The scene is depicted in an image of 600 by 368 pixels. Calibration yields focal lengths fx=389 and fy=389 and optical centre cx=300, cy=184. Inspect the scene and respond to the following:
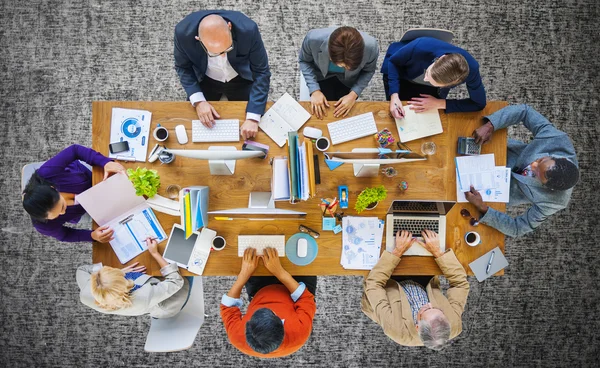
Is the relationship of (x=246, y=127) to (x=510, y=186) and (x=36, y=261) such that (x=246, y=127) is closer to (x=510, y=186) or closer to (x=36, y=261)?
(x=510, y=186)

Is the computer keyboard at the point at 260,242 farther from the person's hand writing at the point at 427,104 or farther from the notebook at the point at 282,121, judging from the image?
the person's hand writing at the point at 427,104

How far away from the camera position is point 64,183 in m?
2.04

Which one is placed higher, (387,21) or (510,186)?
(387,21)

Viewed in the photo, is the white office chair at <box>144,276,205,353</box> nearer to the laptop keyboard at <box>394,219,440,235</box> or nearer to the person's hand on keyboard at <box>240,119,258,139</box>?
the person's hand on keyboard at <box>240,119,258,139</box>

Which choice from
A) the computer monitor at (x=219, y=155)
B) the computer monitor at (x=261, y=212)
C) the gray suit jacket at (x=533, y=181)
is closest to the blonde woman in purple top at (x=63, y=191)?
the computer monitor at (x=219, y=155)

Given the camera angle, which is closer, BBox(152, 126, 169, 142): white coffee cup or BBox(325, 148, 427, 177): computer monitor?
BBox(325, 148, 427, 177): computer monitor

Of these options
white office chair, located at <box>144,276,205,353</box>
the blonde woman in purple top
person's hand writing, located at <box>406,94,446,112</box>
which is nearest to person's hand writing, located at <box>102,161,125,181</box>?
the blonde woman in purple top

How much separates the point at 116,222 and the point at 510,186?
210 centimetres

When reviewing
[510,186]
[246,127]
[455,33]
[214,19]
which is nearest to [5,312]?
[246,127]

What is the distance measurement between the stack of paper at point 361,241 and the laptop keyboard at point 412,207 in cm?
11

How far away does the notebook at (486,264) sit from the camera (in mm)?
→ 2057

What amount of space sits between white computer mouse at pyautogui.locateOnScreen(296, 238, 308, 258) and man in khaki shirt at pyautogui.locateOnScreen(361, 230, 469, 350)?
35 cm

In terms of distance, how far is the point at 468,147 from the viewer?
2.04 meters

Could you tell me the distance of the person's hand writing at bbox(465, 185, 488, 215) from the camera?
6.53 feet
